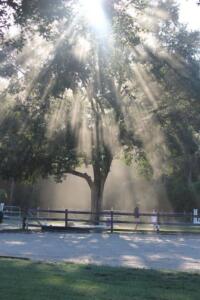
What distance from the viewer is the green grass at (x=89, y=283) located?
350 inches

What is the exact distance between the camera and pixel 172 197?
60.2 m

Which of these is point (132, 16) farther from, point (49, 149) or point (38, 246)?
point (49, 149)

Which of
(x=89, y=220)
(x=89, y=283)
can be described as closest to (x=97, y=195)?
(x=89, y=220)

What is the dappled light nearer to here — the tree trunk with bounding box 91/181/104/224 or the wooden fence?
the tree trunk with bounding box 91/181/104/224

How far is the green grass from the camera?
8891mm

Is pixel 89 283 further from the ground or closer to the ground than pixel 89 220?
closer to the ground

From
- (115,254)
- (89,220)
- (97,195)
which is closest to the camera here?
(115,254)

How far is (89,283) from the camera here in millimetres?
10312

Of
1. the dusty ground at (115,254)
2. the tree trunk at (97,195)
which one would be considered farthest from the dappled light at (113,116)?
the dusty ground at (115,254)

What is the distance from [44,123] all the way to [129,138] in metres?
5.76

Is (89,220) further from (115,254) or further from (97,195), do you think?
(115,254)

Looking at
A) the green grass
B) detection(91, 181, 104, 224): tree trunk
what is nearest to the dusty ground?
the green grass

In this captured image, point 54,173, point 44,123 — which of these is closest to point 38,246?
point 44,123

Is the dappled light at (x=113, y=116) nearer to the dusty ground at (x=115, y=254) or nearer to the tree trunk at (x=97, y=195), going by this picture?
the tree trunk at (x=97, y=195)
